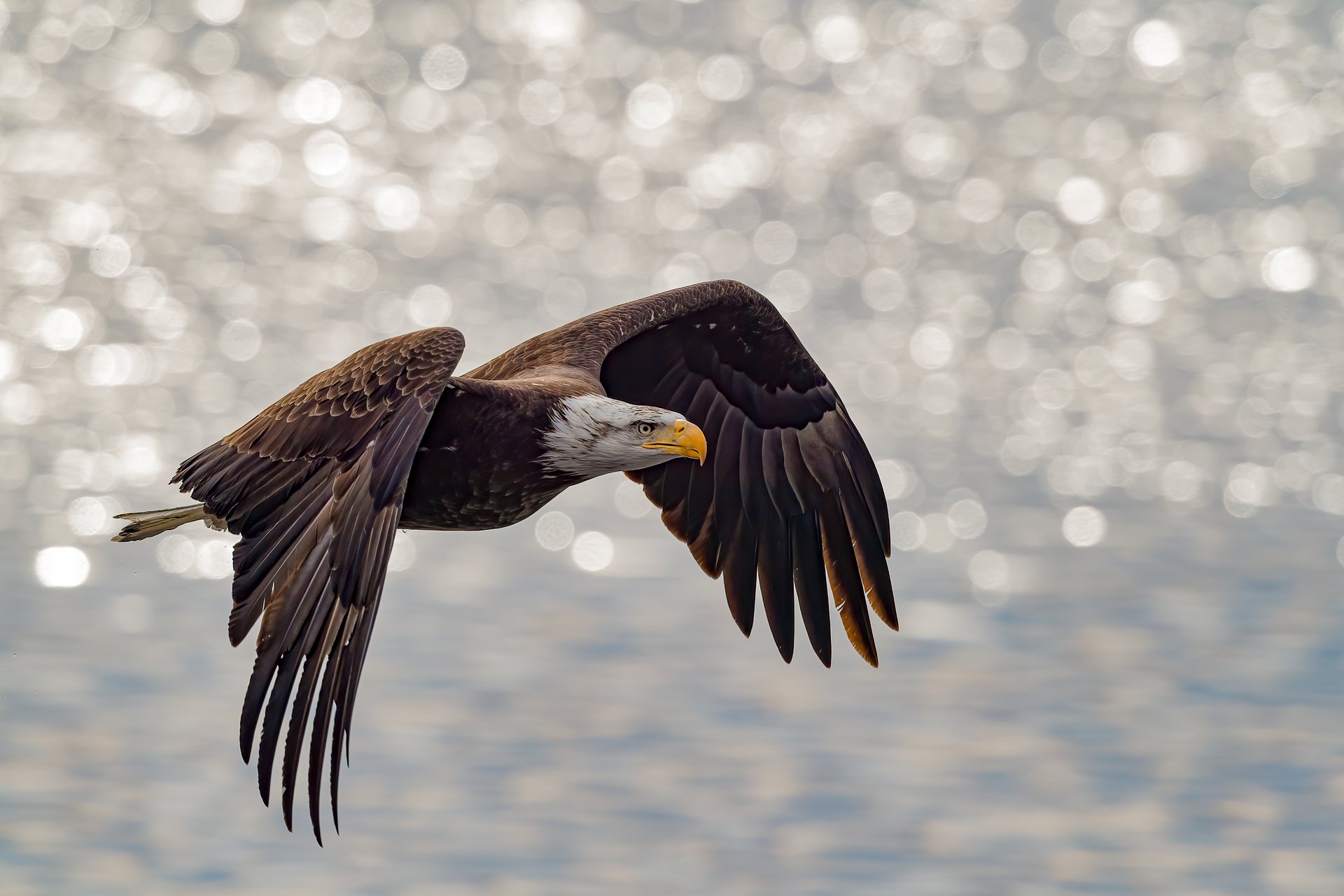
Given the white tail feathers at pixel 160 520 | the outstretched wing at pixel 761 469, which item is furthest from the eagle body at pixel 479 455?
the outstretched wing at pixel 761 469

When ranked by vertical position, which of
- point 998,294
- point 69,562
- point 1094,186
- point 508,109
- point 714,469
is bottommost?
point 714,469

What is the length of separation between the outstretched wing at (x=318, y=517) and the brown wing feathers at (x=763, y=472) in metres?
2.03

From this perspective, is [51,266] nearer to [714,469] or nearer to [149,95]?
[149,95]

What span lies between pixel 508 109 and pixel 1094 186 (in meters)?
7.69

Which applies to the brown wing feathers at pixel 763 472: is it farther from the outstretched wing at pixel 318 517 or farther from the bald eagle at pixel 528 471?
the outstretched wing at pixel 318 517

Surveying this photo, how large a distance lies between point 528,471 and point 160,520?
5.24 ft

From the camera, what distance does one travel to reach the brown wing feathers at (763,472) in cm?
892

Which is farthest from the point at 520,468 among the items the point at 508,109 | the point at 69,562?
the point at 508,109

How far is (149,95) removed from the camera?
28078 mm

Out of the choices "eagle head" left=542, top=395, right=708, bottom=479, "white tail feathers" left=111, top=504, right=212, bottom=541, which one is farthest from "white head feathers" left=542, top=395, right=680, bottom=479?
"white tail feathers" left=111, top=504, right=212, bottom=541

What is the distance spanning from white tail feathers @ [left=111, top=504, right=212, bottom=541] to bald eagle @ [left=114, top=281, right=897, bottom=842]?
0.01 m

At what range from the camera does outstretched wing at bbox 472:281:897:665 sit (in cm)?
891

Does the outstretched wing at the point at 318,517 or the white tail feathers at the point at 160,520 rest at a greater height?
the white tail feathers at the point at 160,520

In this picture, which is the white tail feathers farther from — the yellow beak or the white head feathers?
the yellow beak
